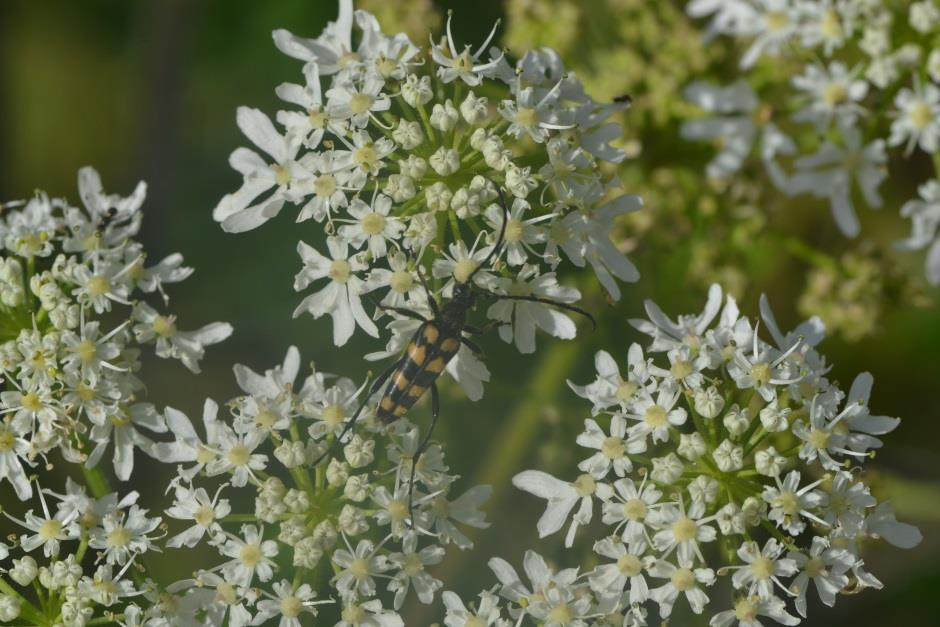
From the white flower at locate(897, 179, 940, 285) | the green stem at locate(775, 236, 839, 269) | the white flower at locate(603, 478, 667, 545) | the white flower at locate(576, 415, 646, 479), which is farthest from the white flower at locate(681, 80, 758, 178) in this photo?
the white flower at locate(603, 478, 667, 545)

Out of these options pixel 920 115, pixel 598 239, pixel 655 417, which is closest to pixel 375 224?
pixel 598 239

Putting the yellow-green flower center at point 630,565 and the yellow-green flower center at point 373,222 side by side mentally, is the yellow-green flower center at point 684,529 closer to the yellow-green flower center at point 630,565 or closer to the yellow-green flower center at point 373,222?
the yellow-green flower center at point 630,565

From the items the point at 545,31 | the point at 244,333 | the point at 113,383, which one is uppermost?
the point at 545,31

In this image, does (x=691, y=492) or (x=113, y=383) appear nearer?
(x=691, y=492)

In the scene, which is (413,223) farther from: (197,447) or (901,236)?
(901,236)

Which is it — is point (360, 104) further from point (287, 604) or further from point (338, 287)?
point (287, 604)

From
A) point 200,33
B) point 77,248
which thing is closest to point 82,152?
point 200,33

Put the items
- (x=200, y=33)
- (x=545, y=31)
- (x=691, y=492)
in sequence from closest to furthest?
(x=691, y=492), (x=545, y=31), (x=200, y=33)
